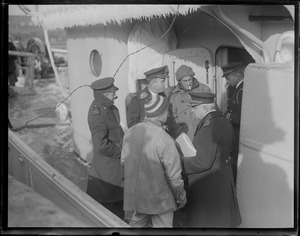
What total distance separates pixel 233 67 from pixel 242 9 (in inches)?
23.7

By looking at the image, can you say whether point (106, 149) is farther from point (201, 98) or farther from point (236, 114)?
point (236, 114)

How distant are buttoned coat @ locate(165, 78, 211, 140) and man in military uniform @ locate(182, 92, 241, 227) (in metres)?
0.50

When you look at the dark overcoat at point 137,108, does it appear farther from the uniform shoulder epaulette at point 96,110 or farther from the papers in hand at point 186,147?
the papers in hand at point 186,147

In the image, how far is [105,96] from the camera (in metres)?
3.79

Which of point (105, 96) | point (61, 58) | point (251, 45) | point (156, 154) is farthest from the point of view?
point (61, 58)

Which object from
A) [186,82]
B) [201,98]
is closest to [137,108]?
[186,82]

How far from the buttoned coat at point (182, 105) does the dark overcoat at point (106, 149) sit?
560 millimetres

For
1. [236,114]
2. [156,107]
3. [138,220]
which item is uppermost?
[156,107]

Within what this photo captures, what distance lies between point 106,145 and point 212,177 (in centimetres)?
98

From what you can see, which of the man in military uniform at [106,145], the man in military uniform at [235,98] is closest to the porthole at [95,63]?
the man in military uniform at [106,145]

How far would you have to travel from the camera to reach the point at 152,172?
332 cm

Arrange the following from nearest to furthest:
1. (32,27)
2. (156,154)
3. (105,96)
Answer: (156,154) → (105,96) → (32,27)

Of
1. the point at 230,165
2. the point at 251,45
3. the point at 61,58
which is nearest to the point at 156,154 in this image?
the point at 230,165

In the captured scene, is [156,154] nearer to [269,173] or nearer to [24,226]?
[269,173]
